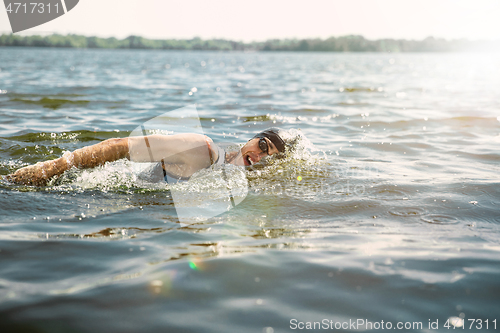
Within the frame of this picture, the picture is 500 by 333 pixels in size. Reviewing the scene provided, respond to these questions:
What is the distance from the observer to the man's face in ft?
21.9

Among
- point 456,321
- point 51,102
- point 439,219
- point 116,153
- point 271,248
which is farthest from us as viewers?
point 51,102

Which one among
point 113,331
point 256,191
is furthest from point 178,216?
point 113,331

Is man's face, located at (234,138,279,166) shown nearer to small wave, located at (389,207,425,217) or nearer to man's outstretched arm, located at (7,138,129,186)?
man's outstretched arm, located at (7,138,129,186)

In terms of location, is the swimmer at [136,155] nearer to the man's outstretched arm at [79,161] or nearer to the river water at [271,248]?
the man's outstretched arm at [79,161]

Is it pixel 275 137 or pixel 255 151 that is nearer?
pixel 255 151

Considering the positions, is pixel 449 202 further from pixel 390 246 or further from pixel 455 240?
pixel 390 246

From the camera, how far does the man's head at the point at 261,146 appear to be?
263 inches

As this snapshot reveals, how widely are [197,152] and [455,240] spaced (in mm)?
3358

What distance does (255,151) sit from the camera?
6699 millimetres

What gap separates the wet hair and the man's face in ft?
0.24

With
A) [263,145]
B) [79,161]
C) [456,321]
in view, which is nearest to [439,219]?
[456,321]

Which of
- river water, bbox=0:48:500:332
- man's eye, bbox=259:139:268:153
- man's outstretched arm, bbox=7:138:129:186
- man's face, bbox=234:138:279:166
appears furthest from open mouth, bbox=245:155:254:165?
man's outstretched arm, bbox=7:138:129:186

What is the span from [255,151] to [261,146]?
0.14 meters

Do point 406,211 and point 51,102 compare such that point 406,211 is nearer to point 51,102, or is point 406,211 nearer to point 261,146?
point 261,146
